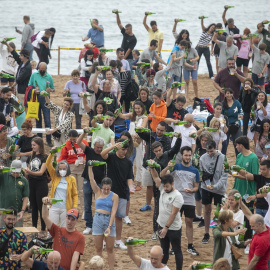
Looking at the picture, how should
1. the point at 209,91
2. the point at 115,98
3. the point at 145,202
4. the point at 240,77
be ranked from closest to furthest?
the point at 145,202, the point at 115,98, the point at 240,77, the point at 209,91

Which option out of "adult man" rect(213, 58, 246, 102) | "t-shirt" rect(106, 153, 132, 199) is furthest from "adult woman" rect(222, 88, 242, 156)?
"t-shirt" rect(106, 153, 132, 199)

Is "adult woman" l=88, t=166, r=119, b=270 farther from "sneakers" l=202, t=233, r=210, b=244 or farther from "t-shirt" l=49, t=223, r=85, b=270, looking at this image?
"sneakers" l=202, t=233, r=210, b=244

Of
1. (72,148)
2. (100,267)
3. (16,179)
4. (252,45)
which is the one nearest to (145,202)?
(72,148)

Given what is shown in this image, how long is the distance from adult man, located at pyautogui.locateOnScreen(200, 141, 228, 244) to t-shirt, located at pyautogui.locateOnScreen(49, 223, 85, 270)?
2.64m

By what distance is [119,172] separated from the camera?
1066cm

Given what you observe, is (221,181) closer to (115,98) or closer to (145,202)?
(145,202)

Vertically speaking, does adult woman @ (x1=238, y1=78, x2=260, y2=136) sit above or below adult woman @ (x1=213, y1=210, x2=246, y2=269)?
above

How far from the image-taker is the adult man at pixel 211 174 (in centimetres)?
1095

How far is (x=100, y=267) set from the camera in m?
8.27

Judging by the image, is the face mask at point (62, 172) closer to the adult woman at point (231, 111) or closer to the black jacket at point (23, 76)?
the adult woman at point (231, 111)

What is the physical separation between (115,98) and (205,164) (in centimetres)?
326

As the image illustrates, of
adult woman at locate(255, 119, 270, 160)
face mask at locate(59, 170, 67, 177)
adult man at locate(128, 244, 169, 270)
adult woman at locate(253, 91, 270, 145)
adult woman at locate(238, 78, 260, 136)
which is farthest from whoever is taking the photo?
adult woman at locate(238, 78, 260, 136)

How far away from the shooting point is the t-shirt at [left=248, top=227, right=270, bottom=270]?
Answer: 28.5 ft

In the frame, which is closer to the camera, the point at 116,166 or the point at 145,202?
the point at 116,166
